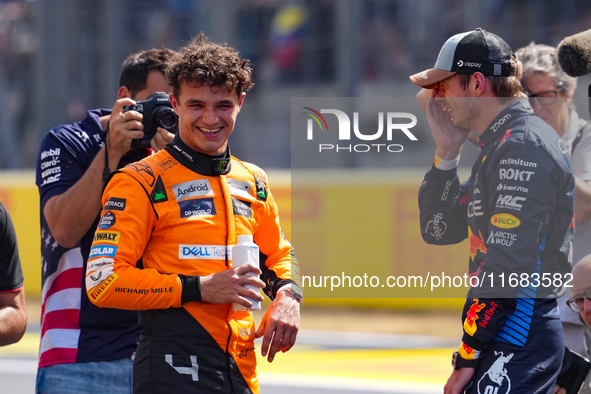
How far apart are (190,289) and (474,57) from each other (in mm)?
1337

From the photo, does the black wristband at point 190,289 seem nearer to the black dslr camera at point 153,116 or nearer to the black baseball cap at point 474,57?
the black dslr camera at point 153,116

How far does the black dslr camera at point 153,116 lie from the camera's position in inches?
145

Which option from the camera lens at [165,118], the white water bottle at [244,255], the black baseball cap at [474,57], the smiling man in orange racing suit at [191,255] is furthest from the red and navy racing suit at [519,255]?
the camera lens at [165,118]

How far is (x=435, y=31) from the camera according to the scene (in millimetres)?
13367

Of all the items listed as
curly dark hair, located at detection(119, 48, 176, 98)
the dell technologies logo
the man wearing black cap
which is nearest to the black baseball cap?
the man wearing black cap

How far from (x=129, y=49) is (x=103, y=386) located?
1205cm

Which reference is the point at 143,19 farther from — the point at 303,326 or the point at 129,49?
the point at 303,326

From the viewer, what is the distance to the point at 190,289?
2951mm

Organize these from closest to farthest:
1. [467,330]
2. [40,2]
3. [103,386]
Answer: [467,330], [103,386], [40,2]

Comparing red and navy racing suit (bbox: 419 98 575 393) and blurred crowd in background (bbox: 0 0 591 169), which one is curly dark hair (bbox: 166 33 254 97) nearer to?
red and navy racing suit (bbox: 419 98 575 393)

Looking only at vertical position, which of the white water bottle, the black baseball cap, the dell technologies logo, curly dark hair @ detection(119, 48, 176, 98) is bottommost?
the white water bottle

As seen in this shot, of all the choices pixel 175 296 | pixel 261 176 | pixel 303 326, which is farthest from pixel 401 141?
pixel 303 326

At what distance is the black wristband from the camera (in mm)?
2945

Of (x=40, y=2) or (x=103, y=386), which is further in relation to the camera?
(x=40, y=2)
